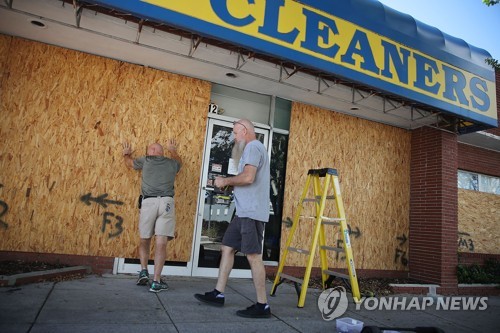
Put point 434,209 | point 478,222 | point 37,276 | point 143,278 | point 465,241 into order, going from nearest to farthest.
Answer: point 37,276 < point 143,278 < point 434,209 < point 465,241 < point 478,222

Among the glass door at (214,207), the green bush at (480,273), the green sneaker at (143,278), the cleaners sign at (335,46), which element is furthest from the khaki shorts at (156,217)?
the green bush at (480,273)

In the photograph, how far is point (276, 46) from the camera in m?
4.65

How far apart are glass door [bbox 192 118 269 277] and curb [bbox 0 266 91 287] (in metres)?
1.80

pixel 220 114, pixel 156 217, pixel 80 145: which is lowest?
pixel 156 217

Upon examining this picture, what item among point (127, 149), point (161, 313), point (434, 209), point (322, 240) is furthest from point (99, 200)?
point (434, 209)

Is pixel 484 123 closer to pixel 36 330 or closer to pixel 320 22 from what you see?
pixel 320 22

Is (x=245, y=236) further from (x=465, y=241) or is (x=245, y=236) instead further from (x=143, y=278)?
→ (x=465, y=241)

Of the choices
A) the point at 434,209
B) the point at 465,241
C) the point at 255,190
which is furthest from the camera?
the point at 465,241

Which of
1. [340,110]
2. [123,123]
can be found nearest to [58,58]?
[123,123]

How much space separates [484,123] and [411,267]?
340 cm

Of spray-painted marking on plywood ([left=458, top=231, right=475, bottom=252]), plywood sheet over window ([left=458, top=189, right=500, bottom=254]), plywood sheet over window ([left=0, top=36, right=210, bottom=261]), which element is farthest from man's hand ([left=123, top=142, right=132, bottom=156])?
spray-painted marking on plywood ([left=458, top=231, right=475, bottom=252])

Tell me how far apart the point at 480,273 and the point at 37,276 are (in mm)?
8572

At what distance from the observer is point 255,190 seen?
12.6ft

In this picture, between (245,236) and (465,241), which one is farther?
(465,241)
